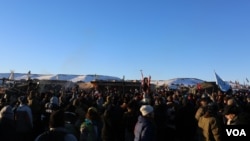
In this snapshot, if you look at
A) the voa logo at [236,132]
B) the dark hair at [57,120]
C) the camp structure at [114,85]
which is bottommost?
the voa logo at [236,132]

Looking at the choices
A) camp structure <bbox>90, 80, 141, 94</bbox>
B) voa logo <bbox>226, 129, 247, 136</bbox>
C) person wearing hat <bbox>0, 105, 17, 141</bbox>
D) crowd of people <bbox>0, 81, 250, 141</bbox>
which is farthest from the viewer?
camp structure <bbox>90, 80, 141, 94</bbox>

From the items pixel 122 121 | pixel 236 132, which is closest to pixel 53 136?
pixel 236 132

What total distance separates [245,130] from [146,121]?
2819 millimetres

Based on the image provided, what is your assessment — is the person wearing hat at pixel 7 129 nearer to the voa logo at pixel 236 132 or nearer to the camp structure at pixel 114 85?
the voa logo at pixel 236 132

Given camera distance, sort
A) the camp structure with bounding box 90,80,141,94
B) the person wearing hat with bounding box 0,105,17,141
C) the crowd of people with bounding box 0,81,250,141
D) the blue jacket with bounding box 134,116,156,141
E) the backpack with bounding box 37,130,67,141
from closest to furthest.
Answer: the backpack with bounding box 37,130,67,141
the person wearing hat with bounding box 0,105,17,141
the crowd of people with bounding box 0,81,250,141
the blue jacket with bounding box 134,116,156,141
the camp structure with bounding box 90,80,141,94

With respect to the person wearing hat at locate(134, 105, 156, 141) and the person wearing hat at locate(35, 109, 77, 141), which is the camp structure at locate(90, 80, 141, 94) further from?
the person wearing hat at locate(35, 109, 77, 141)

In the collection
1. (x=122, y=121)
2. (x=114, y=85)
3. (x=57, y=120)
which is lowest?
(x=122, y=121)

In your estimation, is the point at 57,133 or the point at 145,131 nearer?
the point at 57,133

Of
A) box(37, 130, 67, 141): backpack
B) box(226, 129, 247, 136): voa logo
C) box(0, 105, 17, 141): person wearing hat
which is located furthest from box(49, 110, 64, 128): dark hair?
box(226, 129, 247, 136): voa logo

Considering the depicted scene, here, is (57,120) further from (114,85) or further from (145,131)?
(114,85)

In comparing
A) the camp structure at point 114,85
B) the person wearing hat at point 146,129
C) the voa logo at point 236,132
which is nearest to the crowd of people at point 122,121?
the person wearing hat at point 146,129

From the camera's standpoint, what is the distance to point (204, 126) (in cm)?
833

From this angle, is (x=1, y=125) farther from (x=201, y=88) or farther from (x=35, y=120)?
(x=201, y=88)

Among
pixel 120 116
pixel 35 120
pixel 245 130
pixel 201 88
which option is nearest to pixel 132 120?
pixel 120 116
